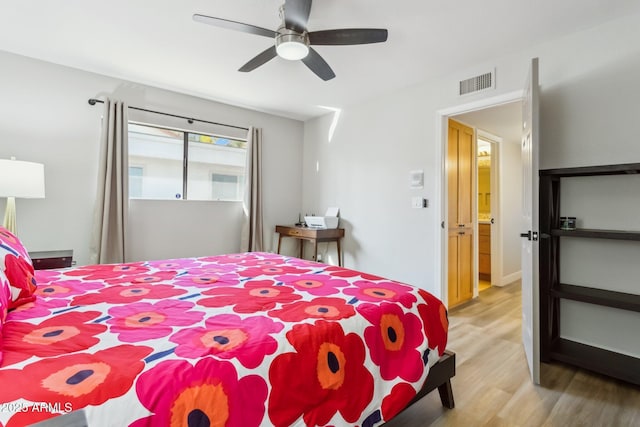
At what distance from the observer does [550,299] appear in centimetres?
238

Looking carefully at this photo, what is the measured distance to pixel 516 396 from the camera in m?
1.87

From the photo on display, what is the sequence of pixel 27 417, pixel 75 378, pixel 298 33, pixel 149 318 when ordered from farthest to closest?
pixel 298 33
pixel 149 318
pixel 75 378
pixel 27 417

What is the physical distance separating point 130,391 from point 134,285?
1.06 meters

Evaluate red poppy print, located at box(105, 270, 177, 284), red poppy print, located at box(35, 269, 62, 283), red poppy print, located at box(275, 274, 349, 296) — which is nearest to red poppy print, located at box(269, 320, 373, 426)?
red poppy print, located at box(275, 274, 349, 296)

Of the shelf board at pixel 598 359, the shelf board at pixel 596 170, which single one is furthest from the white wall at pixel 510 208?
the shelf board at pixel 596 170

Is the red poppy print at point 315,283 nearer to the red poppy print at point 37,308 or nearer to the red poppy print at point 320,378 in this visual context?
the red poppy print at point 320,378

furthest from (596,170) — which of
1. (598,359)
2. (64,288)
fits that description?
(64,288)

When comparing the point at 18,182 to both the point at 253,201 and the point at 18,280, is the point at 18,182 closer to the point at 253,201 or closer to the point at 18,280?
the point at 18,280

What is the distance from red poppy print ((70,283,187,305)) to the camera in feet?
4.81

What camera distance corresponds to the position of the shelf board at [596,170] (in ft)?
6.35

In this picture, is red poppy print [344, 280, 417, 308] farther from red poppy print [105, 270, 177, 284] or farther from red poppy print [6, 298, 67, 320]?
red poppy print [6, 298, 67, 320]

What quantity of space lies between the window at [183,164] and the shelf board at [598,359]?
364 centimetres

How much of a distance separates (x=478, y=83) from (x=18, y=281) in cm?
346

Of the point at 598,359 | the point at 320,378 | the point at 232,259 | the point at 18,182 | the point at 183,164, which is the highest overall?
the point at 183,164
